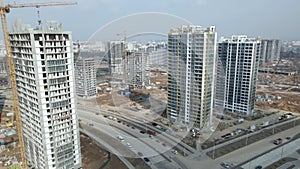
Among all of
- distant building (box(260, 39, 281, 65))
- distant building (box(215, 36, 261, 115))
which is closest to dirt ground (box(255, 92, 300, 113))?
distant building (box(215, 36, 261, 115))

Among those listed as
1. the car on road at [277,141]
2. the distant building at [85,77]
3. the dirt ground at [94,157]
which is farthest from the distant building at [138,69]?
the car on road at [277,141]

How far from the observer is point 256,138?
728 inches

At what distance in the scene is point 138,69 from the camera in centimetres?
3734

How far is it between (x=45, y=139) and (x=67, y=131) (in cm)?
118

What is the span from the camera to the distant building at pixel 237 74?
22.8 metres

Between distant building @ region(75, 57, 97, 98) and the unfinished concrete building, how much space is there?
17905 millimetres

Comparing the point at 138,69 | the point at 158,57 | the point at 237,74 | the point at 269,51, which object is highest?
the point at 269,51

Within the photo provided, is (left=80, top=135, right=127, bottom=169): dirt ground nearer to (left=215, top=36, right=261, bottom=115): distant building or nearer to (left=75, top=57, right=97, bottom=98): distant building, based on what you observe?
(left=75, top=57, right=97, bottom=98): distant building

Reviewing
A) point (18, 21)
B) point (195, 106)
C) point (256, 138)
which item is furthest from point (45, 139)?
point (256, 138)

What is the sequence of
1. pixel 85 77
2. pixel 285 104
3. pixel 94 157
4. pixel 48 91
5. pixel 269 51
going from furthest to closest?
pixel 269 51 → pixel 85 77 → pixel 285 104 → pixel 94 157 → pixel 48 91

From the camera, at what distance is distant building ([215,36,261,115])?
22.8m

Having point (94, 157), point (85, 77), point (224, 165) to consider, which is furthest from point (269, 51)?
point (94, 157)

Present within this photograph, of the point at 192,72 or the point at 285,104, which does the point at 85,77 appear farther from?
the point at 285,104

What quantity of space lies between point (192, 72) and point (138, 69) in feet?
64.6
